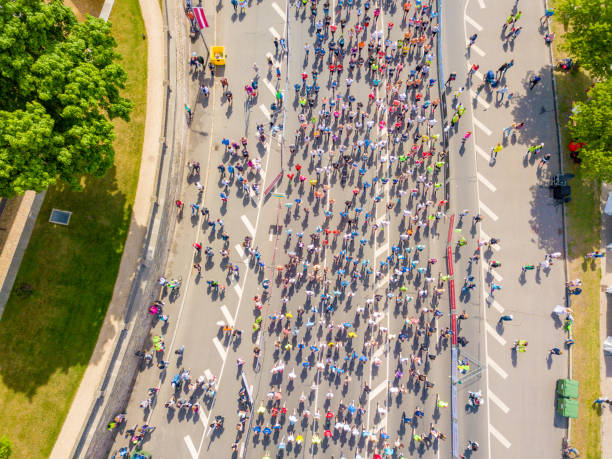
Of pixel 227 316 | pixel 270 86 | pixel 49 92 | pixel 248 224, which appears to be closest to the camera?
pixel 49 92

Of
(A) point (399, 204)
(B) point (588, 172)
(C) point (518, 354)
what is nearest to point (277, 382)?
(A) point (399, 204)

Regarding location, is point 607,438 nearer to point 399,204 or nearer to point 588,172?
point 588,172

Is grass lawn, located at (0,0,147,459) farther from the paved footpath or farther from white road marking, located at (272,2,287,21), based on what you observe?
the paved footpath

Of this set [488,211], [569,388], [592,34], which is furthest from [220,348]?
[592,34]

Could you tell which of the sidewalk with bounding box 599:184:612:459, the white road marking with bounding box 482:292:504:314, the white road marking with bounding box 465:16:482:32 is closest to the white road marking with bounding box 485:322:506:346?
the white road marking with bounding box 482:292:504:314

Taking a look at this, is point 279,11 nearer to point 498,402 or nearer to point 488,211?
point 488,211
